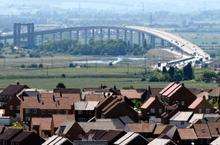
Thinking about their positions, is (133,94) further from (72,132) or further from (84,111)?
(72,132)

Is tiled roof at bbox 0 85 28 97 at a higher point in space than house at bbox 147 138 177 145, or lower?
lower

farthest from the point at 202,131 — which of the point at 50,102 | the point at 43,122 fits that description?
the point at 50,102

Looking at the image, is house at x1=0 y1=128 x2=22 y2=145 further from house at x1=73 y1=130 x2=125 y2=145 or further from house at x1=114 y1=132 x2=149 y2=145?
house at x1=114 y1=132 x2=149 y2=145

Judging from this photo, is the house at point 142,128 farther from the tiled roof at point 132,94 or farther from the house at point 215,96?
the tiled roof at point 132,94

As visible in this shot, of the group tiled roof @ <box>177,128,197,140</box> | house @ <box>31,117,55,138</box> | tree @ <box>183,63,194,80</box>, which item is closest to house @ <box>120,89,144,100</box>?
house @ <box>31,117,55,138</box>

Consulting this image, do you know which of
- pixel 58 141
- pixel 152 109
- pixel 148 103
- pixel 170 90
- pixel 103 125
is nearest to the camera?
pixel 58 141

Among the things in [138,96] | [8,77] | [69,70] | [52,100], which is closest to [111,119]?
[52,100]
